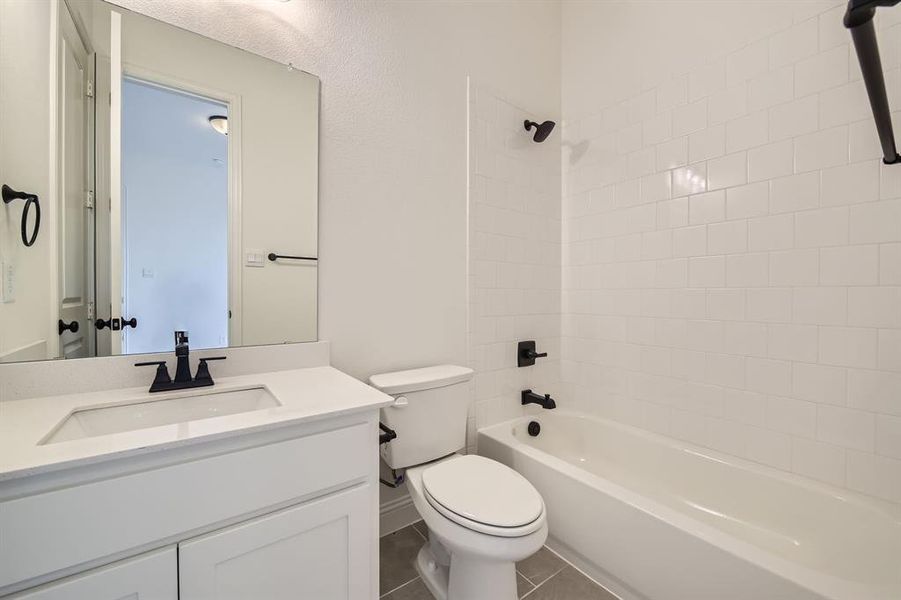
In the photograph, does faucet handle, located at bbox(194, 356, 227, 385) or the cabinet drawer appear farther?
faucet handle, located at bbox(194, 356, 227, 385)

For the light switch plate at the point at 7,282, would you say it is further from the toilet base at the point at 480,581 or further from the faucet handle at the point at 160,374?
the toilet base at the point at 480,581

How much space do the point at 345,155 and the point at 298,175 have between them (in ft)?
0.72

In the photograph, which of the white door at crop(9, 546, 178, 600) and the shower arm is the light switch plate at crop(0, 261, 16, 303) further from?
the shower arm

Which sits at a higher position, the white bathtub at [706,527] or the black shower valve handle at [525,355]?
the black shower valve handle at [525,355]

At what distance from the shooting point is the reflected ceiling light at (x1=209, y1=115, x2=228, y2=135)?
1.25 metres

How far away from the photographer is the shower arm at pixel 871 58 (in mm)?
658

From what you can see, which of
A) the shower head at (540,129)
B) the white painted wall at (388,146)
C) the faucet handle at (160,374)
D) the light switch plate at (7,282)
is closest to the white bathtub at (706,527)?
the white painted wall at (388,146)

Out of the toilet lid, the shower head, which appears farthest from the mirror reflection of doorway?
the shower head

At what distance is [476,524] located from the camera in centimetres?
108

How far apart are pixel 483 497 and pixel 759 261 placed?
1.43 metres

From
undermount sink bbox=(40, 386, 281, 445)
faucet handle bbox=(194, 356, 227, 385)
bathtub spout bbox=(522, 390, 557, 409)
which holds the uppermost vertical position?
faucet handle bbox=(194, 356, 227, 385)

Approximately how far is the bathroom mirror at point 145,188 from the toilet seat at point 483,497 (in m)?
0.71

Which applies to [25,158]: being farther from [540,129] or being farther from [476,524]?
[540,129]

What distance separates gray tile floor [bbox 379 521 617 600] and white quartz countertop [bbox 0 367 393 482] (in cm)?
85
